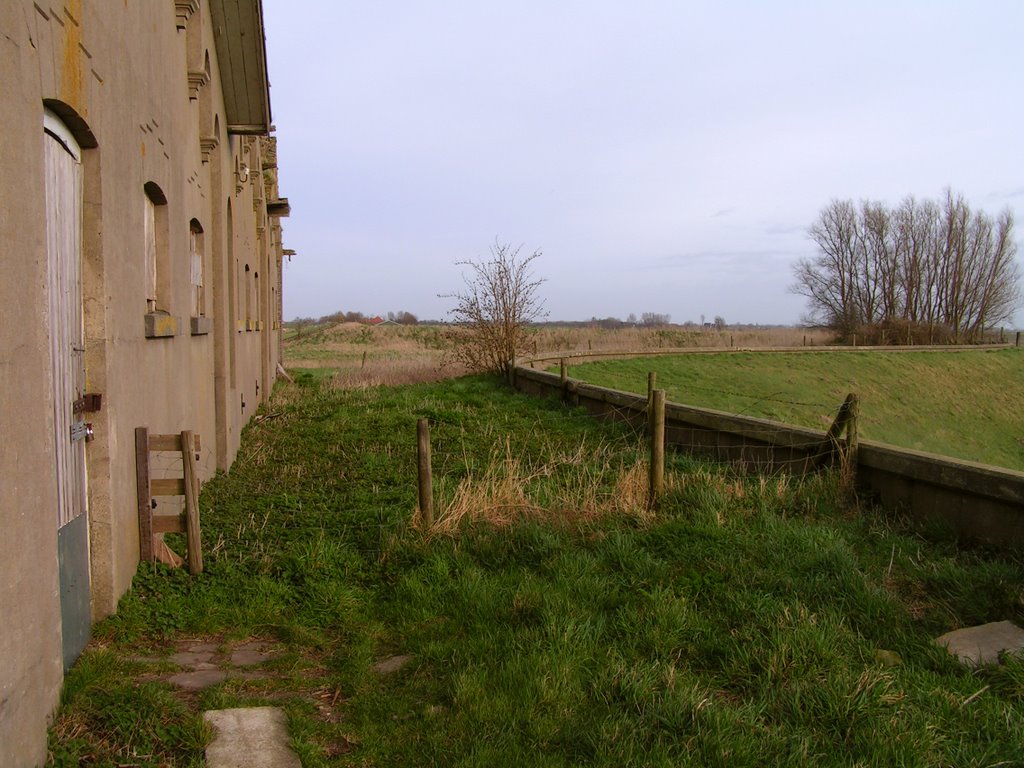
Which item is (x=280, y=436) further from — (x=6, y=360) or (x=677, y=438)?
(x=6, y=360)

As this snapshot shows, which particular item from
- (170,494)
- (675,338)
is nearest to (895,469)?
(170,494)

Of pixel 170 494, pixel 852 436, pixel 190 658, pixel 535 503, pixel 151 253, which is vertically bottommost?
pixel 190 658

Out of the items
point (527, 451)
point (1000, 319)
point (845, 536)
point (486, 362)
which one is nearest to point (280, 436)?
point (527, 451)

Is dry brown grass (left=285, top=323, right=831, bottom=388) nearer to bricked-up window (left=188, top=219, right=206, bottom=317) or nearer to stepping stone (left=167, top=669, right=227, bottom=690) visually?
bricked-up window (left=188, top=219, right=206, bottom=317)

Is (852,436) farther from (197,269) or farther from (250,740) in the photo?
(197,269)

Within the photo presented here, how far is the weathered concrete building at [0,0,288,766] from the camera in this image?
2887 mm

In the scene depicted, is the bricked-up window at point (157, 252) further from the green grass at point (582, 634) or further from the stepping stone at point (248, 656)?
the stepping stone at point (248, 656)

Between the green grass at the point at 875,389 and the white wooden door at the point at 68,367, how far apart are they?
15.6m

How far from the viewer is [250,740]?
11.2 feet

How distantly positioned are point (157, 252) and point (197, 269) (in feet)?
6.63

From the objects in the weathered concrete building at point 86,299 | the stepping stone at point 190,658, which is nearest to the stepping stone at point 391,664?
the stepping stone at point 190,658

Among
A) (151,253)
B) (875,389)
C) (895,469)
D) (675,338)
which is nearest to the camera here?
(151,253)

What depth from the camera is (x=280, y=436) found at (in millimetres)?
11609

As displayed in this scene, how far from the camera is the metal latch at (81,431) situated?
4.08 m
